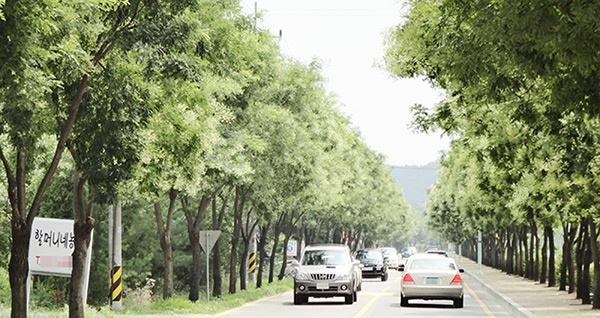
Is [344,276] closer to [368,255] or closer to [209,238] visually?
[209,238]

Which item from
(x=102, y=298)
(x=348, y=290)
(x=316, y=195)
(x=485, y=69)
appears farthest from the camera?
(x=102, y=298)

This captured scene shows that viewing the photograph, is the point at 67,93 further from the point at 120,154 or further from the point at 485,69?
the point at 485,69

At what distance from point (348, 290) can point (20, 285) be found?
50.9 feet

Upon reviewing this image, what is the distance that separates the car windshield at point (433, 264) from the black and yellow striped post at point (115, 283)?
8.63m

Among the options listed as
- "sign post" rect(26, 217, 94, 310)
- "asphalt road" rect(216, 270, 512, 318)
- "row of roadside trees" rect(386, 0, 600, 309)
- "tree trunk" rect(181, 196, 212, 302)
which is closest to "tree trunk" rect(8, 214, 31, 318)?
"row of roadside trees" rect(386, 0, 600, 309)

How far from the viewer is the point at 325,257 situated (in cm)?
3288

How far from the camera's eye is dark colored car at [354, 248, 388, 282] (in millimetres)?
56469

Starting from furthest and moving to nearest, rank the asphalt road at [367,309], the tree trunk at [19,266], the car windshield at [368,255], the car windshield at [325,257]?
1. the car windshield at [368,255]
2. the car windshield at [325,257]
3. the asphalt road at [367,309]
4. the tree trunk at [19,266]

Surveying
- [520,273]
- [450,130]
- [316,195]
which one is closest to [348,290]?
[316,195]

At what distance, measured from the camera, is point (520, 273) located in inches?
2511

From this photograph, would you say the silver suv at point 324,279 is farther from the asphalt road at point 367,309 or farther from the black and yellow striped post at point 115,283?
the black and yellow striped post at point 115,283

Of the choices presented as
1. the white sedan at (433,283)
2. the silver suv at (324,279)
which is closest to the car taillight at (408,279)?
the white sedan at (433,283)

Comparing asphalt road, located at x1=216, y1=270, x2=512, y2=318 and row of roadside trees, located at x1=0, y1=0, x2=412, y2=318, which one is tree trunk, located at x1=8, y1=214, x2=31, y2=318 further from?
asphalt road, located at x1=216, y1=270, x2=512, y2=318

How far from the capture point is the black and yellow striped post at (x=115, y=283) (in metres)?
26.8
